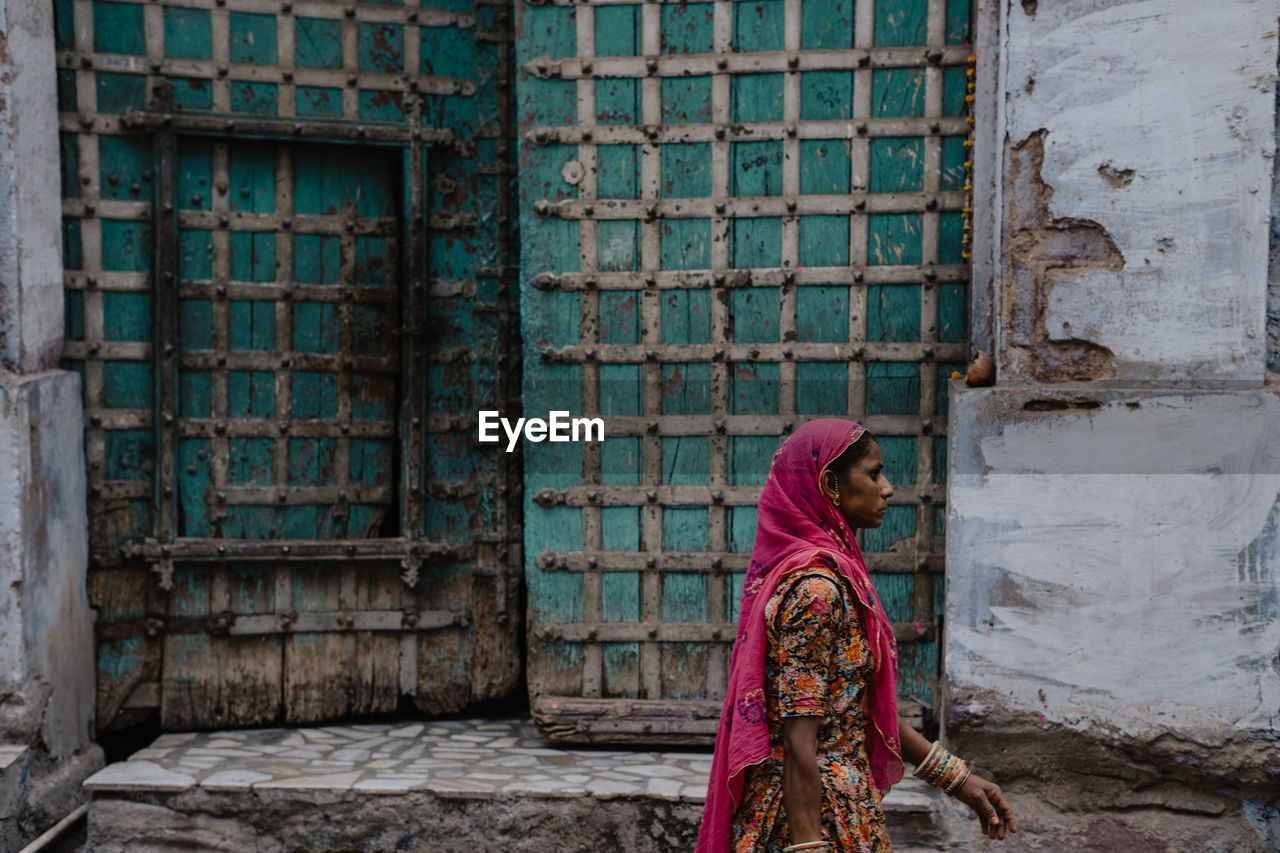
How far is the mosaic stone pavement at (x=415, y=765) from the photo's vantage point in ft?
14.4

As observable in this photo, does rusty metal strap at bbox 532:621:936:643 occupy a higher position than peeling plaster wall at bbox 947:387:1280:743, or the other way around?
peeling plaster wall at bbox 947:387:1280:743

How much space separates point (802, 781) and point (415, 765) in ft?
8.01

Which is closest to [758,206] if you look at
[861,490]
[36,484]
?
[861,490]

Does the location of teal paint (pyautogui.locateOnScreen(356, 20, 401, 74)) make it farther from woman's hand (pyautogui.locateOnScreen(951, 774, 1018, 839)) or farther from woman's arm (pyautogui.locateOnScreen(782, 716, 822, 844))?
woman's hand (pyautogui.locateOnScreen(951, 774, 1018, 839))

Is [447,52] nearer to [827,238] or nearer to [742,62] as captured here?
[742,62]

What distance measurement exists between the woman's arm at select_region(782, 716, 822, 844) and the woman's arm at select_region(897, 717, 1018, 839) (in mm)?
363

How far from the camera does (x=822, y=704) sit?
2.59 metres

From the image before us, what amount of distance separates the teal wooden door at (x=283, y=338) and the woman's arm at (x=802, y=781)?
9.01 ft

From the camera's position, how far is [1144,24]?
4086mm

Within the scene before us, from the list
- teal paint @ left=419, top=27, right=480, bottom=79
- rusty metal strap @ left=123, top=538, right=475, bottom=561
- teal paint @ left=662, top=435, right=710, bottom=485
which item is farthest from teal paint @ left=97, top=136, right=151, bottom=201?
A: teal paint @ left=662, top=435, right=710, bottom=485

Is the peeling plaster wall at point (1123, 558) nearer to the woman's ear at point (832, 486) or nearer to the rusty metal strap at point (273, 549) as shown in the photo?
the woman's ear at point (832, 486)

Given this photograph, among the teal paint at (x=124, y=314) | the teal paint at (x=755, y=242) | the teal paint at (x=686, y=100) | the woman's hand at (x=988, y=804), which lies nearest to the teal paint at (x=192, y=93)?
the teal paint at (x=124, y=314)

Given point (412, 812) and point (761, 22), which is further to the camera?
point (761, 22)

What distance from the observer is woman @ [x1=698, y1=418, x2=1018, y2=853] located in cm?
260
